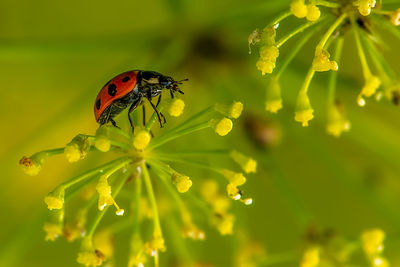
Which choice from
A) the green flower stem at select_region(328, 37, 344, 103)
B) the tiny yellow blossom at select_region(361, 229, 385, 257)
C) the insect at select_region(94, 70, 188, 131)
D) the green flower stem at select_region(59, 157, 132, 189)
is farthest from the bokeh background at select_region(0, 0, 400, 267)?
the green flower stem at select_region(59, 157, 132, 189)

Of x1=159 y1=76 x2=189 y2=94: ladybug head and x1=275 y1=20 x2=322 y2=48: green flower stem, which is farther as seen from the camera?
x1=159 y1=76 x2=189 y2=94: ladybug head

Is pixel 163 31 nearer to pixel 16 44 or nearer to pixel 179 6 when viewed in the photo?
pixel 179 6

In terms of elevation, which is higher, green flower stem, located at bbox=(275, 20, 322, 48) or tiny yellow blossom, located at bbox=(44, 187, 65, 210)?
green flower stem, located at bbox=(275, 20, 322, 48)

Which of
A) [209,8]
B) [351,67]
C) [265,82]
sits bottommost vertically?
[265,82]

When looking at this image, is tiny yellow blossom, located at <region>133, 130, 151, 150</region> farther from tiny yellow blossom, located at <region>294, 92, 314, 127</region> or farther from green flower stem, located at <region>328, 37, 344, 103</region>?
green flower stem, located at <region>328, 37, 344, 103</region>

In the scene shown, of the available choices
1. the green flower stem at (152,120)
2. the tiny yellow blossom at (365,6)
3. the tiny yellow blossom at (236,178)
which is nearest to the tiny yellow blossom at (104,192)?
the green flower stem at (152,120)

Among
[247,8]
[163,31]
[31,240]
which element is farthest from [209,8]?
[31,240]

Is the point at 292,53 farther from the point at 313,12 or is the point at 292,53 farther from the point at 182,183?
the point at 182,183
